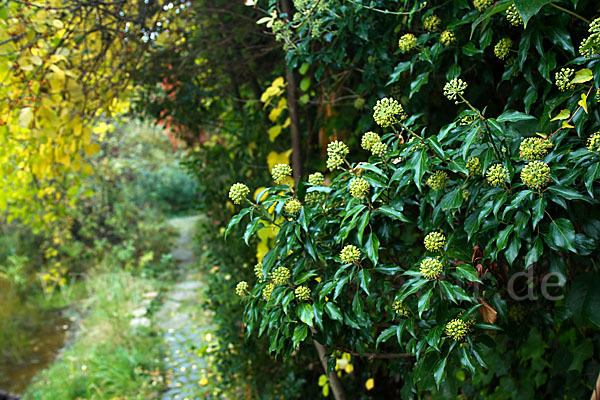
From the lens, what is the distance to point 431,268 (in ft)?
3.04

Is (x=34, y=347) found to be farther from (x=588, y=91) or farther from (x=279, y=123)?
(x=588, y=91)

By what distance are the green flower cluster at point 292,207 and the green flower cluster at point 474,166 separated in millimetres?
386


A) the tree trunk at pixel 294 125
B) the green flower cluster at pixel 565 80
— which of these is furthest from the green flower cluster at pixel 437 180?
the tree trunk at pixel 294 125

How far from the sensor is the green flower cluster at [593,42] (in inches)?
36.5

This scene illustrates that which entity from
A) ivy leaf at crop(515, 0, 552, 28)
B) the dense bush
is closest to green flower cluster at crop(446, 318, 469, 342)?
the dense bush

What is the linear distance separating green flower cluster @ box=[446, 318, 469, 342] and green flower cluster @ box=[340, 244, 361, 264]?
0.23m

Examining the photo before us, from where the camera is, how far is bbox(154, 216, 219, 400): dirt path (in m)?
3.37

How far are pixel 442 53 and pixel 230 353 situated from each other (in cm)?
207

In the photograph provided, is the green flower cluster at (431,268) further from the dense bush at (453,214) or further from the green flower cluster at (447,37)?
the green flower cluster at (447,37)

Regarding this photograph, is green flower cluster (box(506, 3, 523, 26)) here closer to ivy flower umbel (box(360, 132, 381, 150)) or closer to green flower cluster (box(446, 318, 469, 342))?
ivy flower umbel (box(360, 132, 381, 150))

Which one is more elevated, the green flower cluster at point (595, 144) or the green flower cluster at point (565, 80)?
the green flower cluster at point (565, 80)

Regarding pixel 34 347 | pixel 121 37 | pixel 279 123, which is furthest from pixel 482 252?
pixel 34 347

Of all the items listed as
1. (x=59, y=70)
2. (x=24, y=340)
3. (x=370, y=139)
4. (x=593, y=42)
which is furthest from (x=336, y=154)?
(x=24, y=340)

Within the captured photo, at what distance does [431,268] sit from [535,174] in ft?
0.87
